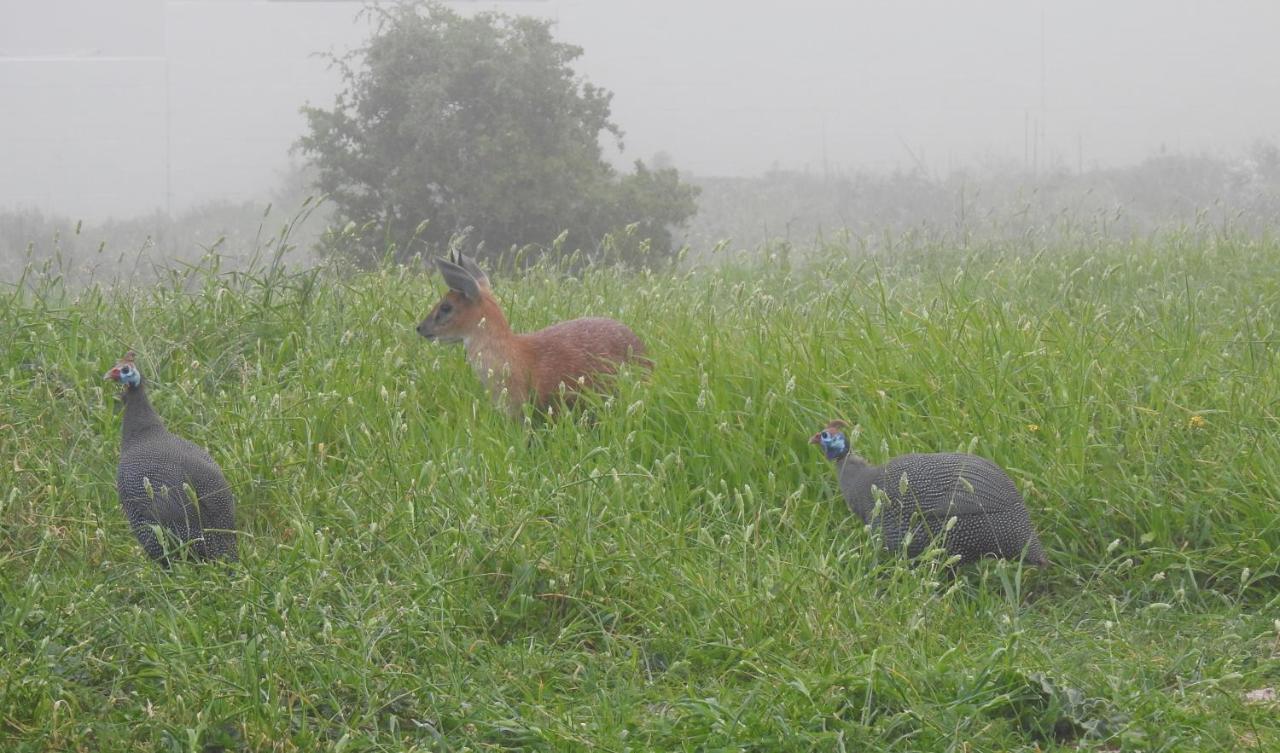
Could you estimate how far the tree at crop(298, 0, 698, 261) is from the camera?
10227 mm

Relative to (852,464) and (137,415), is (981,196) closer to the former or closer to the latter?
(852,464)

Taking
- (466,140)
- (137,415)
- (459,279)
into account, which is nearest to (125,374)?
(137,415)

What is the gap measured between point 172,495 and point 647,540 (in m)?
1.60

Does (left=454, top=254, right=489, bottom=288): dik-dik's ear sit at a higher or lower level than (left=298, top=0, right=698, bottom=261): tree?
lower

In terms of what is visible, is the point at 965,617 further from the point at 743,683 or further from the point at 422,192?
the point at 422,192

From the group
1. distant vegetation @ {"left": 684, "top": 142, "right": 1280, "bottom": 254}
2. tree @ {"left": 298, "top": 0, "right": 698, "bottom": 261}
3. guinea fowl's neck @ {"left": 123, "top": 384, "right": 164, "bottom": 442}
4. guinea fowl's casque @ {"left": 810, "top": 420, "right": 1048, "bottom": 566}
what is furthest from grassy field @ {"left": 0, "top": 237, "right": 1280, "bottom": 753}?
distant vegetation @ {"left": 684, "top": 142, "right": 1280, "bottom": 254}

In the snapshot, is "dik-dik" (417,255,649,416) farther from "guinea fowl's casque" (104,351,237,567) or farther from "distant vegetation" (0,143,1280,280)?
"distant vegetation" (0,143,1280,280)

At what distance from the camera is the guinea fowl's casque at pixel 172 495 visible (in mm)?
4512

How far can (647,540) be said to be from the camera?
436cm

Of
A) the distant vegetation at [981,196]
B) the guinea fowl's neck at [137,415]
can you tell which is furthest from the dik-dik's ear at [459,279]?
the distant vegetation at [981,196]

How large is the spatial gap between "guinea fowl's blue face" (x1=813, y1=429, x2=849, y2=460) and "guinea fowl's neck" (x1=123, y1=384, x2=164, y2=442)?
2389mm

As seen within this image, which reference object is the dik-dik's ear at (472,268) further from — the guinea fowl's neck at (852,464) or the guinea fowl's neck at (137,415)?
the guinea fowl's neck at (852,464)

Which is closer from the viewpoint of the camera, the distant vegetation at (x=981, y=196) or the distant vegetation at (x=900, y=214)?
the distant vegetation at (x=900, y=214)

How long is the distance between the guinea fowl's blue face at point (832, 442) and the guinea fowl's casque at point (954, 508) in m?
0.15
